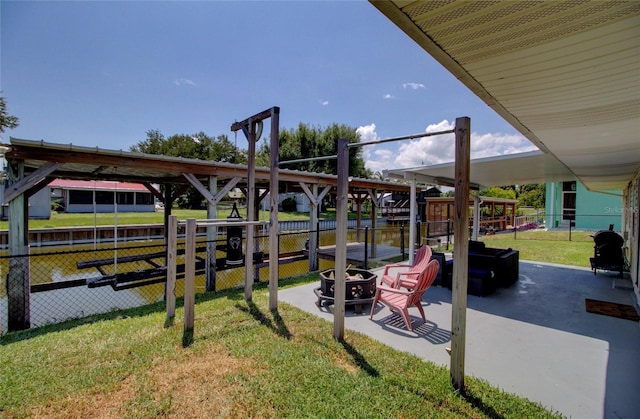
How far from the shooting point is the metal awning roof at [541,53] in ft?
4.28

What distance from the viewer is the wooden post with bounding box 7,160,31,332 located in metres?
4.29

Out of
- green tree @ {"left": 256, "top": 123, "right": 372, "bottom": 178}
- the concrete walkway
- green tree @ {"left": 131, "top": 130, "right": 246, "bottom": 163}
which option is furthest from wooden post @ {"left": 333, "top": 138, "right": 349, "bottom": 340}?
green tree @ {"left": 131, "top": 130, "right": 246, "bottom": 163}

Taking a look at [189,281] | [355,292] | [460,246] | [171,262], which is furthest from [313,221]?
[460,246]

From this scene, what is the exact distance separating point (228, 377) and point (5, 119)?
817 inches

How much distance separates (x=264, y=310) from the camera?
412 cm

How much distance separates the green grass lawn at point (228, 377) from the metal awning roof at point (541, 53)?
2.31 meters

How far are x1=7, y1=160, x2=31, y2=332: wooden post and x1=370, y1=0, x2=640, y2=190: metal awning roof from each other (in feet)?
18.6

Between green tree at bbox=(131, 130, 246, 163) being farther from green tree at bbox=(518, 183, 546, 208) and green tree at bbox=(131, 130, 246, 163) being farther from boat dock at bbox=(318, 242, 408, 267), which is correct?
green tree at bbox=(518, 183, 546, 208)

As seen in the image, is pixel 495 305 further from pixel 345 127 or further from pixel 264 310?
pixel 345 127

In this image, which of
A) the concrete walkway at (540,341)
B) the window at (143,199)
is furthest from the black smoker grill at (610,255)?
the window at (143,199)

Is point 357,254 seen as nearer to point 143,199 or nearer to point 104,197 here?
point 104,197

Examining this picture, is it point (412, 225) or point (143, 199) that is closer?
point (412, 225)

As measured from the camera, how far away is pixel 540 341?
128 inches

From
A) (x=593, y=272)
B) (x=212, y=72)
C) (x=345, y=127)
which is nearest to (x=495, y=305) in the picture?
(x=593, y=272)
